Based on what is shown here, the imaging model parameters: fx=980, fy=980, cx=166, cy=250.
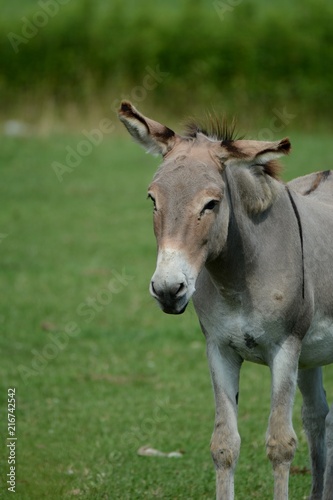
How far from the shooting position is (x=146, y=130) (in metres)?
5.40

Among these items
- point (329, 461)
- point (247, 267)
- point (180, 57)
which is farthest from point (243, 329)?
point (180, 57)

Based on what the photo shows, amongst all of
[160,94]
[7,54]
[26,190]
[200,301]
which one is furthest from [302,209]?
[7,54]

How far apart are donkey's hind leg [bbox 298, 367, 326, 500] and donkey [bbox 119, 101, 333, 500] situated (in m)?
0.53

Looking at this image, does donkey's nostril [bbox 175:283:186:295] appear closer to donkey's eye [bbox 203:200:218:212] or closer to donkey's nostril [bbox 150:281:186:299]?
donkey's nostril [bbox 150:281:186:299]

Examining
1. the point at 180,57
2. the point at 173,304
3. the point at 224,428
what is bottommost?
Result: the point at 224,428

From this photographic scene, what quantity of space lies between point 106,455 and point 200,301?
8.04 ft

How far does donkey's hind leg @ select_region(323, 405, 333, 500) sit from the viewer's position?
6.15 m

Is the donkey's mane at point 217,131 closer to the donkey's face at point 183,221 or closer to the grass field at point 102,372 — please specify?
the donkey's face at point 183,221

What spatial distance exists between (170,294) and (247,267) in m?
1.01

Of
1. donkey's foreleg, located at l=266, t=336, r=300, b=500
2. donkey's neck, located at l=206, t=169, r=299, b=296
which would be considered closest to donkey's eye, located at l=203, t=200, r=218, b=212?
donkey's neck, located at l=206, t=169, r=299, b=296

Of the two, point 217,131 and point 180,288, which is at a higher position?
point 217,131

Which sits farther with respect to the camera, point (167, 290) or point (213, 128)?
point (213, 128)

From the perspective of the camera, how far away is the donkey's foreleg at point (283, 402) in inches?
215

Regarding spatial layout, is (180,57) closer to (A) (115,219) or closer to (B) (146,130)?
(A) (115,219)
